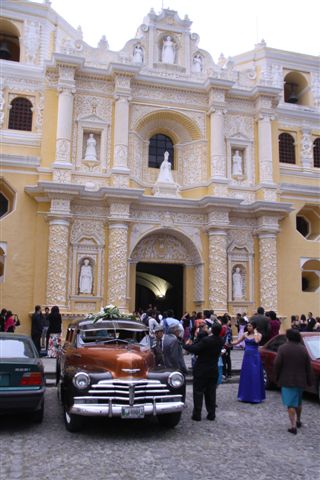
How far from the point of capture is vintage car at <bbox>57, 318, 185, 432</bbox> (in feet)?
21.9

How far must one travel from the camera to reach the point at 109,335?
8.36 m

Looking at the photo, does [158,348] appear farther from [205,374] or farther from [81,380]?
[81,380]

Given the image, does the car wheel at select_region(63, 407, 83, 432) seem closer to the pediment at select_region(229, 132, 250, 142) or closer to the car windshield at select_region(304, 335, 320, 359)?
the car windshield at select_region(304, 335, 320, 359)

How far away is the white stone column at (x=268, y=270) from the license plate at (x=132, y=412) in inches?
547

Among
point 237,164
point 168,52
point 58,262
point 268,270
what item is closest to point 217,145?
point 237,164

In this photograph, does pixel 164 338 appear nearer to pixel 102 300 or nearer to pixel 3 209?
pixel 102 300

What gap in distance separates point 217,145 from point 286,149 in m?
4.51

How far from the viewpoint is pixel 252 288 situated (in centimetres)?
2028

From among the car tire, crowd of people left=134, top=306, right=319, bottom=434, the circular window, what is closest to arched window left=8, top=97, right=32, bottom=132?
the circular window

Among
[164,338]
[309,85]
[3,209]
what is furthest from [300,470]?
[309,85]

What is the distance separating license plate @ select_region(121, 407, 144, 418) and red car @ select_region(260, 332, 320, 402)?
398 centimetres

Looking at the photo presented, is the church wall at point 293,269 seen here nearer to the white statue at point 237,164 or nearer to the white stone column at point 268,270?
the white stone column at point 268,270

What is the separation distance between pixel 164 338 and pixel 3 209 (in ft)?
44.2

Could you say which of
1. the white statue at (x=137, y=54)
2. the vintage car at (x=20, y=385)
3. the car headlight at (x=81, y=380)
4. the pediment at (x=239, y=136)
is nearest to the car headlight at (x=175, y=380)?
the car headlight at (x=81, y=380)
